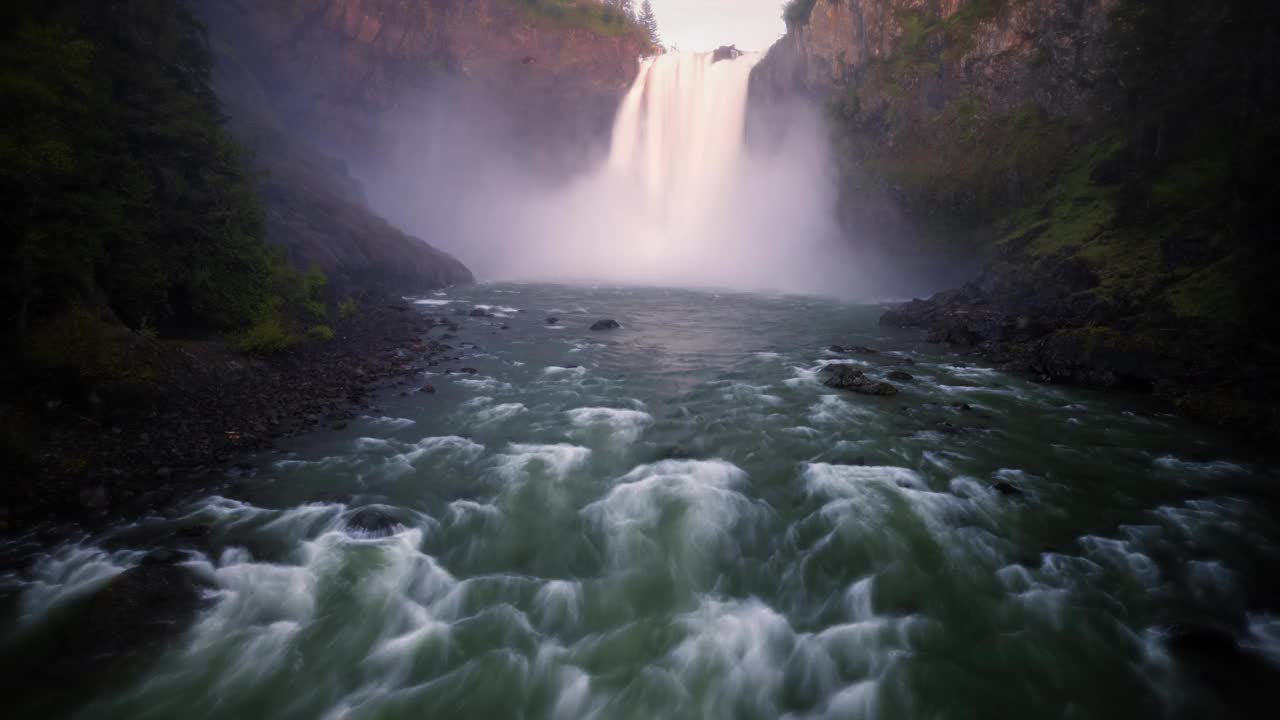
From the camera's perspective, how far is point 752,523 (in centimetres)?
747

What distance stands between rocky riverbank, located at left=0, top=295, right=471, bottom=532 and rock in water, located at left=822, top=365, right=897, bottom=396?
11008 millimetres

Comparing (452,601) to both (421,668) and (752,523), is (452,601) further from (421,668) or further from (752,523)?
(752,523)

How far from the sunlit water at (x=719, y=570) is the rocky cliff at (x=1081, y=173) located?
11.2 feet

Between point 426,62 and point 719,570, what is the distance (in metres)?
63.6

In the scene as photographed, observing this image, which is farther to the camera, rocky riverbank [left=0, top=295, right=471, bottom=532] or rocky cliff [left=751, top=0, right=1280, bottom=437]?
rocky cliff [left=751, top=0, right=1280, bottom=437]

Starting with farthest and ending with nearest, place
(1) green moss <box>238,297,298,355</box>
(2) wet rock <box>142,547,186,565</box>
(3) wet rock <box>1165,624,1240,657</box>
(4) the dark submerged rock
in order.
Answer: (1) green moss <box>238,297,298,355</box> < (4) the dark submerged rock < (2) wet rock <box>142,547,186,565</box> < (3) wet rock <box>1165,624,1240,657</box>

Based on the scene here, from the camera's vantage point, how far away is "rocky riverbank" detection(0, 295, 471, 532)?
22.4 feet

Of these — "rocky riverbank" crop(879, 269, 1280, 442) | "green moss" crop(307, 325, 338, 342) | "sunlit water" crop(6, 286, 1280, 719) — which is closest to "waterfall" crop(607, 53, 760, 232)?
"rocky riverbank" crop(879, 269, 1280, 442)

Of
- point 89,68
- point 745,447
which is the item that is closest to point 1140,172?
point 745,447

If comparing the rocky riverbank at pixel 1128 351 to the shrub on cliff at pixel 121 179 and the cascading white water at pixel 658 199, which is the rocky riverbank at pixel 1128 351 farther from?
the cascading white water at pixel 658 199

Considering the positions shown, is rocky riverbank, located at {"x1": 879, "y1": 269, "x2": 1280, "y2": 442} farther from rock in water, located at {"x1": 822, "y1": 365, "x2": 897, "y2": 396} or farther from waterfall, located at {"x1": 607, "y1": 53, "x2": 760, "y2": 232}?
waterfall, located at {"x1": 607, "y1": 53, "x2": 760, "y2": 232}

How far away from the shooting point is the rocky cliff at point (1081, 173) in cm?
1259

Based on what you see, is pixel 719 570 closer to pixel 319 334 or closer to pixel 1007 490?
pixel 1007 490

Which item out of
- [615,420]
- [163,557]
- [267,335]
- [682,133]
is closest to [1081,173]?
[615,420]
